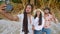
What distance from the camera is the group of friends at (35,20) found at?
0.79 metres

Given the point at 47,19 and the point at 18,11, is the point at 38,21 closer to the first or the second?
the point at 47,19

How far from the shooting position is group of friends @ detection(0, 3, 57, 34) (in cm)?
79

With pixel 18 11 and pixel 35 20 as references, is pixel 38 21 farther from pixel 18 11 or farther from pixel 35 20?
pixel 18 11

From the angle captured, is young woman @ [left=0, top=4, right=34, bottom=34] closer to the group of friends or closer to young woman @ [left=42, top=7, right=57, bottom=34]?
the group of friends

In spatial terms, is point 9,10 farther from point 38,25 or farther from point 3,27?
point 38,25

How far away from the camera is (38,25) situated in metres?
0.79

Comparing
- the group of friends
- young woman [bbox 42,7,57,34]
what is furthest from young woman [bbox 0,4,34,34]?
young woman [bbox 42,7,57,34]

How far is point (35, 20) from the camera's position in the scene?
79cm

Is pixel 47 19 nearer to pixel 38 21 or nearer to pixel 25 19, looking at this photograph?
pixel 38 21

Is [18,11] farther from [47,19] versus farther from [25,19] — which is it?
[47,19]

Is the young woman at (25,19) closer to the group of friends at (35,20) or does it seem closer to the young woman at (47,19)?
the group of friends at (35,20)

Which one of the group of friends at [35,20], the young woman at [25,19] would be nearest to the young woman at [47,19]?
the group of friends at [35,20]

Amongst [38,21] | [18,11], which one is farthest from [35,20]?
[18,11]

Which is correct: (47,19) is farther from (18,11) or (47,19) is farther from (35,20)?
(18,11)
